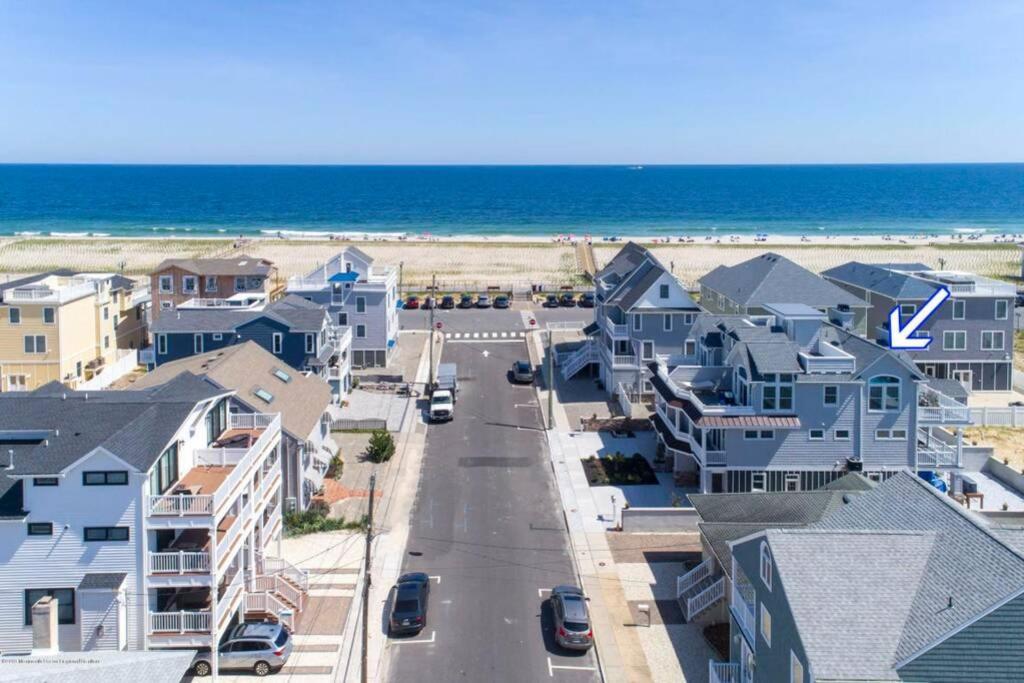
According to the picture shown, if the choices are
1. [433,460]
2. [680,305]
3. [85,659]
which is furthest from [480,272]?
[85,659]

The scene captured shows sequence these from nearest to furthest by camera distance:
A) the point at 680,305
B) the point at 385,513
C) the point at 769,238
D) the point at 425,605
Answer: the point at 425,605 < the point at 385,513 < the point at 680,305 < the point at 769,238

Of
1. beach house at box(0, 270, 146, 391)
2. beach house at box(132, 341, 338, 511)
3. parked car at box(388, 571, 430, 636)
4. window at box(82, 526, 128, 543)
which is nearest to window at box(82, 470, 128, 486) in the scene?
window at box(82, 526, 128, 543)

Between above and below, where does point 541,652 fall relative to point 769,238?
below

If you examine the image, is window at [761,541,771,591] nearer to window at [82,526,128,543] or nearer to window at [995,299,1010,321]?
window at [82,526,128,543]

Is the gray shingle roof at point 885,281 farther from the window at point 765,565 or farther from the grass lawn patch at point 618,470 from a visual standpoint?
the window at point 765,565

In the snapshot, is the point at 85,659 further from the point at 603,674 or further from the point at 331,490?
the point at 331,490
